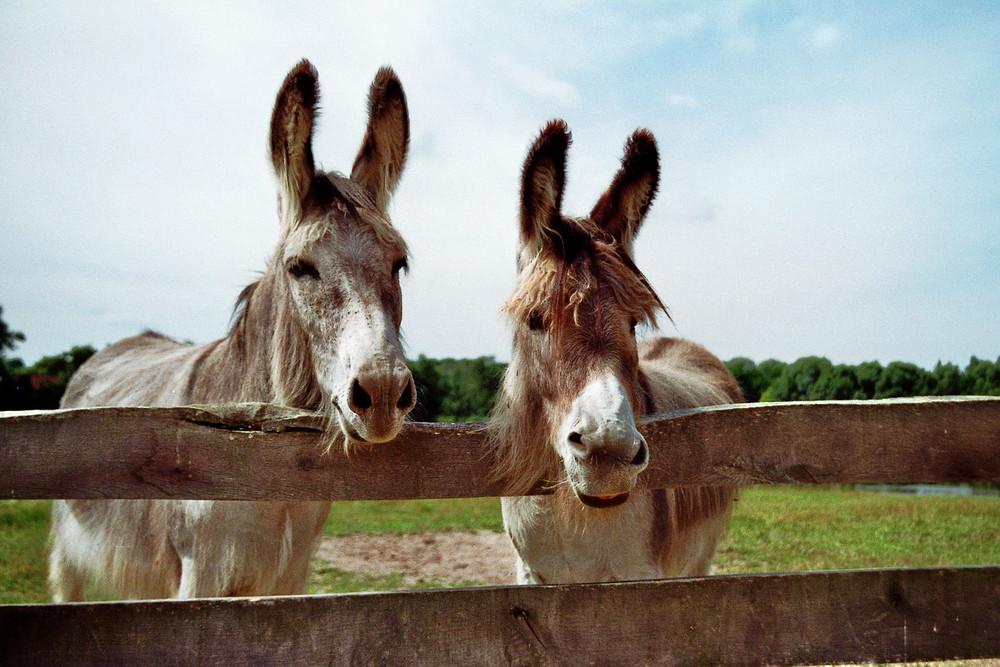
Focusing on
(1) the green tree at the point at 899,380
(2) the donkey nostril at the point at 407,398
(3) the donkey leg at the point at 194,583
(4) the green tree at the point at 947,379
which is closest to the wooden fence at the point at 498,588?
(2) the donkey nostril at the point at 407,398

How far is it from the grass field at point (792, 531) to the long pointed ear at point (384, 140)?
5749 millimetres

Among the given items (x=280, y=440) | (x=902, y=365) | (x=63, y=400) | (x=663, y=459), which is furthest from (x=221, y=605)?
(x=902, y=365)

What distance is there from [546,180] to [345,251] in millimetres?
918

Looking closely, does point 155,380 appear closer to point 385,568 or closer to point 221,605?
point 221,605

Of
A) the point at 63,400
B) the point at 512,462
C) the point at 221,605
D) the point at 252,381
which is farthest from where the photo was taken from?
the point at 63,400

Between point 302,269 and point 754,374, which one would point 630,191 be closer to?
point 302,269

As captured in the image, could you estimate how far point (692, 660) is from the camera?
6.44ft

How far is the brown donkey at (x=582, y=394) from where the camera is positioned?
208 cm

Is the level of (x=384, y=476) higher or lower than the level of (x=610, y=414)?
lower

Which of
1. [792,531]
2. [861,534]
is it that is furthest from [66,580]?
[861,534]

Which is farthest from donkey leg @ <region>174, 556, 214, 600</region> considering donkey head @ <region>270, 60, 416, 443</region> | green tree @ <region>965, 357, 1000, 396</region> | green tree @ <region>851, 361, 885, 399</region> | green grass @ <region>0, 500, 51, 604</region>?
green tree @ <region>965, 357, 1000, 396</region>

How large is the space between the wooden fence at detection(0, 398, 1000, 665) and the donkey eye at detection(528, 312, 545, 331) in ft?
2.13

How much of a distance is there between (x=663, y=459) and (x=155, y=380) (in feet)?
10.6

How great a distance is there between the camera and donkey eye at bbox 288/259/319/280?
8.66 ft
